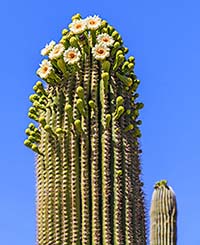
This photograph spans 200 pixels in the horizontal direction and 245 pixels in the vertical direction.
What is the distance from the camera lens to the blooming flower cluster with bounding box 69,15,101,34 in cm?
672

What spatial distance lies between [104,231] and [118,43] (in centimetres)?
170

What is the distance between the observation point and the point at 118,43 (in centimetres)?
671

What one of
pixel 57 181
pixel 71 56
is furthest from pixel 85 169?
pixel 71 56

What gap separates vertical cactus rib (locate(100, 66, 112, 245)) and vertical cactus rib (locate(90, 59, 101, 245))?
4cm

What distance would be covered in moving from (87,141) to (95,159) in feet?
0.62

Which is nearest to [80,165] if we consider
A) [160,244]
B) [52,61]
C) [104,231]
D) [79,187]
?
[79,187]

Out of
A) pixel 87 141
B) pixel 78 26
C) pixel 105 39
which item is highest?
pixel 78 26

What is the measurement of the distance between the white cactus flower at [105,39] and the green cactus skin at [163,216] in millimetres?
4926

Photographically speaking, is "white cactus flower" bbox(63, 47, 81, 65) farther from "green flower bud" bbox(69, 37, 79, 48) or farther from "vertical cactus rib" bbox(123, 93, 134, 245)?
"vertical cactus rib" bbox(123, 93, 134, 245)

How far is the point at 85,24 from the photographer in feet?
22.1

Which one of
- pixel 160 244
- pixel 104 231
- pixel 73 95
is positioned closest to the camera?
pixel 104 231

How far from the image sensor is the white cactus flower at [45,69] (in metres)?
6.65

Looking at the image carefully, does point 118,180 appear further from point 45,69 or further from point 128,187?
point 45,69
